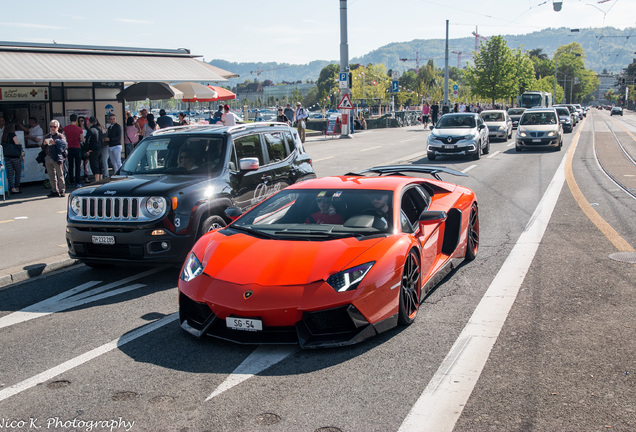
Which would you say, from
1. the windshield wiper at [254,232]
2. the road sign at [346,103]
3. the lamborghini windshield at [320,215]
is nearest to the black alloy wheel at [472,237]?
the lamborghini windshield at [320,215]

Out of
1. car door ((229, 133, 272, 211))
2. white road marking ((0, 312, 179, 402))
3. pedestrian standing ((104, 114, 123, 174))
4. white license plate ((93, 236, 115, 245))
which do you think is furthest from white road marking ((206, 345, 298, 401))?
pedestrian standing ((104, 114, 123, 174))

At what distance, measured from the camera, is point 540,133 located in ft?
91.5

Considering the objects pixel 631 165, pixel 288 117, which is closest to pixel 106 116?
pixel 288 117

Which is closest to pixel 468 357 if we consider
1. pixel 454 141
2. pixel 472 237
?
pixel 472 237

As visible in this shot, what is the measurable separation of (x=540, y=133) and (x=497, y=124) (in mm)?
6776

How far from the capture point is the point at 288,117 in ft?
98.0

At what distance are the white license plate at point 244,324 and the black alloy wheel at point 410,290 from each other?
128 cm

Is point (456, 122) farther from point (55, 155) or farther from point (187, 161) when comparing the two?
point (187, 161)

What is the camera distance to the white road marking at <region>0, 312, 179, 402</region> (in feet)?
14.8

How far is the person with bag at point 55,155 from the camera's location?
1458 cm

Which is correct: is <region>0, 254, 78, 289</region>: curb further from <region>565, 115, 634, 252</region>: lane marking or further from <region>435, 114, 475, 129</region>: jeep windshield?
<region>435, 114, 475, 129</region>: jeep windshield

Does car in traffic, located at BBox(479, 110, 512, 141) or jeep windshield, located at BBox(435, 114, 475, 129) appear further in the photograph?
car in traffic, located at BBox(479, 110, 512, 141)

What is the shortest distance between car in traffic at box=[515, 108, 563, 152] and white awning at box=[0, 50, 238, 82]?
14296 millimetres

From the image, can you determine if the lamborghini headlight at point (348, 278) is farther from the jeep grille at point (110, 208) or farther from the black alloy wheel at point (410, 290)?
the jeep grille at point (110, 208)
